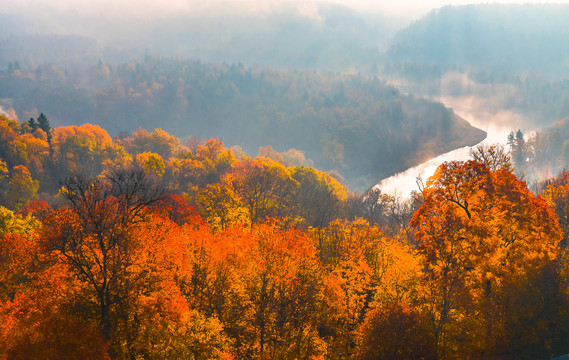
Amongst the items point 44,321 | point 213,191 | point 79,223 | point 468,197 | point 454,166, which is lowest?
point 44,321

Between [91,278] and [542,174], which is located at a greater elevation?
[542,174]

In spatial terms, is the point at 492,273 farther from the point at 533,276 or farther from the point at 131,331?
the point at 131,331

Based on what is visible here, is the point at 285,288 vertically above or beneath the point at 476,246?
beneath

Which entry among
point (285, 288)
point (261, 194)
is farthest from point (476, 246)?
point (261, 194)

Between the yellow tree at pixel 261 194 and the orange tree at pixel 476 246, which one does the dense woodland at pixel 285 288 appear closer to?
the orange tree at pixel 476 246

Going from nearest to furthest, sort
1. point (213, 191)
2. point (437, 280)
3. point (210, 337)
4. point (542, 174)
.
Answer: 1. point (210, 337)
2. point (437, 280)
3. point (213, 191)
4. point (542, 174)

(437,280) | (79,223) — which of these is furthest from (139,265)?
(437,280)

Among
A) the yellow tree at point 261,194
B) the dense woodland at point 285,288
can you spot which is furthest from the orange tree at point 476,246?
the yellow tree at point 261,194

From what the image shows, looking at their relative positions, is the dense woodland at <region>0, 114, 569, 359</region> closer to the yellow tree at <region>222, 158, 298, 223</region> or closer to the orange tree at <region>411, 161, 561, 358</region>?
the orange tree at <region>411, 161, 561, 358</region>

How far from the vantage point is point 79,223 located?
3350 centimetres

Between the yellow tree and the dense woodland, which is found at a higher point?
the yellow tree

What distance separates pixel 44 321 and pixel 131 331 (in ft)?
19.3

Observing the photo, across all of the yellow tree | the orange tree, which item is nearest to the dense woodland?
the orange tree

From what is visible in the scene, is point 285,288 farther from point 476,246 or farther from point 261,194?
point 261,194
